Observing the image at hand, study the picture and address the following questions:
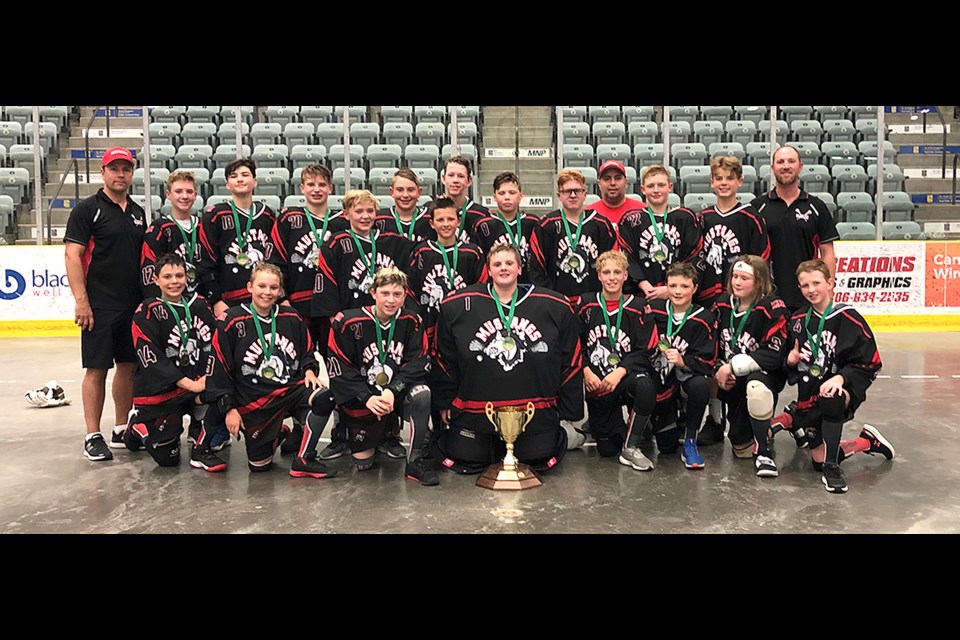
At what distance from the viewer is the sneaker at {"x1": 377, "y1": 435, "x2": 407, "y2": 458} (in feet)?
15.0

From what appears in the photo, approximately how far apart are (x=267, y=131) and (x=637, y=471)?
9.28m

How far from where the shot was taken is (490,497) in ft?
12.7

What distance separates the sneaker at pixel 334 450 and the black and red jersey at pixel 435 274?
751mm

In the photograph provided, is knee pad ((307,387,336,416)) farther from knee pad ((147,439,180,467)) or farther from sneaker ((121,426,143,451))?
sneaker ((121,426,143,451))

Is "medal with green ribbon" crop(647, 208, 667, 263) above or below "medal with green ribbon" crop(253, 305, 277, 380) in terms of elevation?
above

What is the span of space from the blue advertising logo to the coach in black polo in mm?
8515

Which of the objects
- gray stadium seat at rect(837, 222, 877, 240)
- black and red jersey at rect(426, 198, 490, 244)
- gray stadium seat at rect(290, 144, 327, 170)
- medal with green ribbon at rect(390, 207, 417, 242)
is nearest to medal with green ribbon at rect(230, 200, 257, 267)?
medal with green ribbon at rect(390, 207, 417, 242)

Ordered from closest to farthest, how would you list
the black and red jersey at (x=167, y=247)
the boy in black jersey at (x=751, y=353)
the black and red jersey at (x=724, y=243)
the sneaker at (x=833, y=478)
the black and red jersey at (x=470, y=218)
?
1. the sneaker at (x=833, y=478)
2. the boy in black jersey at (x=751, y=353)
3. the black and red jersey at (x=167, y=247)
4. the black and red jersey at (x=724, y=243)
5. the black and red jersey at (x=470, y=218)

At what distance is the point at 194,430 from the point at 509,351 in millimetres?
1994

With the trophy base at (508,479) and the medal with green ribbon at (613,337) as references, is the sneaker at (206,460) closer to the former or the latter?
the trophy base at (508,479)

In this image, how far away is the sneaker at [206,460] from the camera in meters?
4.35

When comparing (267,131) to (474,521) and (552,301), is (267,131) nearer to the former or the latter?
(552,301)

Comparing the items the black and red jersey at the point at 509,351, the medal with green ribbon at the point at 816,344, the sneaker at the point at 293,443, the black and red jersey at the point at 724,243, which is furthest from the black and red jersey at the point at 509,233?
the medal with green ribbon at the point at 816,344

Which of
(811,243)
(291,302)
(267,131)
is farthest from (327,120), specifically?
(811,243)
